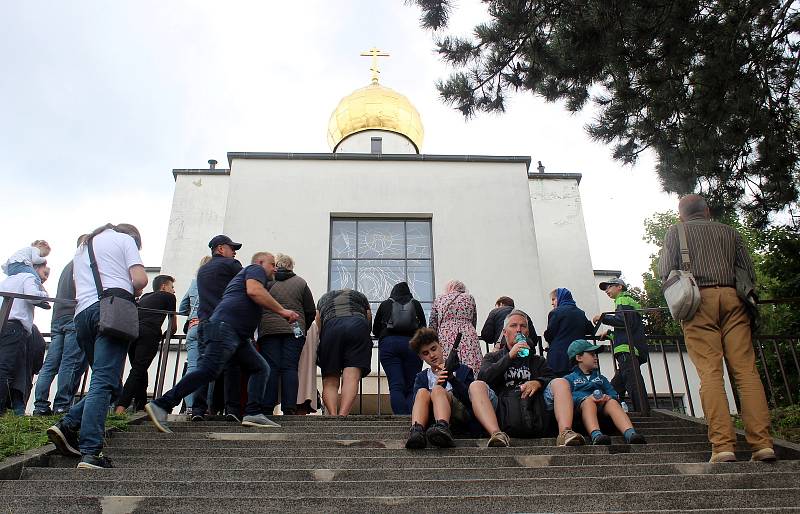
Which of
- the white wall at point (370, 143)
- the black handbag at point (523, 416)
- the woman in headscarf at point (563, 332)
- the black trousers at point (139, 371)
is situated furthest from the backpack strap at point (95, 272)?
the white wall at point (370, 143)

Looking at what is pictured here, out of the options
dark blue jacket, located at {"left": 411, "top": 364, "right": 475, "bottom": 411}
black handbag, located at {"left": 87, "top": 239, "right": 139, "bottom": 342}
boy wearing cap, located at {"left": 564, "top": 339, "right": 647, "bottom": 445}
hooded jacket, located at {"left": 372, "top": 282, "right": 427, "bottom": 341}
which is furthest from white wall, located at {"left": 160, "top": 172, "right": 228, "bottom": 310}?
boy wearing cap, located at {"left": 564, "top": 339, "right": 647, "bottom": 445}

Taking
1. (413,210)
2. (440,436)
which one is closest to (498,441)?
(440,436)

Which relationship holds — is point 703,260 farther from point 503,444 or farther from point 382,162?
point 382,162

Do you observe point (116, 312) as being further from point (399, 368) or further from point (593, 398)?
point (593, 398)

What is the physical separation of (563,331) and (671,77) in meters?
2.83

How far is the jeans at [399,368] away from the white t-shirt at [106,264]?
2978mm

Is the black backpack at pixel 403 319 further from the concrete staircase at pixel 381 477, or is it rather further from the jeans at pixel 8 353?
the jeans at pixel 8 353

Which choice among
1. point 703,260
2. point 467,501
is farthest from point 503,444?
point 703,260

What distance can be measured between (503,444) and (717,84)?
14.5ft

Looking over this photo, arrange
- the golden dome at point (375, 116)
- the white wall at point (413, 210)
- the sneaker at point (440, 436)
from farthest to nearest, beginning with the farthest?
the golden dome at point (375, 116)
the white wall at point (413, 210)
the sneaker at point (440, 436)

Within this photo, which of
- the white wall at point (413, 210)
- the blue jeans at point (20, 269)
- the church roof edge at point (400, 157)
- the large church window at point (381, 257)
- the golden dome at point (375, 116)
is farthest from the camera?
the golden dome at point (375, 116)

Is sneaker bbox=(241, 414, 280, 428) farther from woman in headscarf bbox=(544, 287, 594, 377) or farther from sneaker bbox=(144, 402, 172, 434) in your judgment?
woman in headscarf bbox=(544, 287, 594, 377)

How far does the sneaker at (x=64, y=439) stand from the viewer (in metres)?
4.39

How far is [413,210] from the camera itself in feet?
46.5
